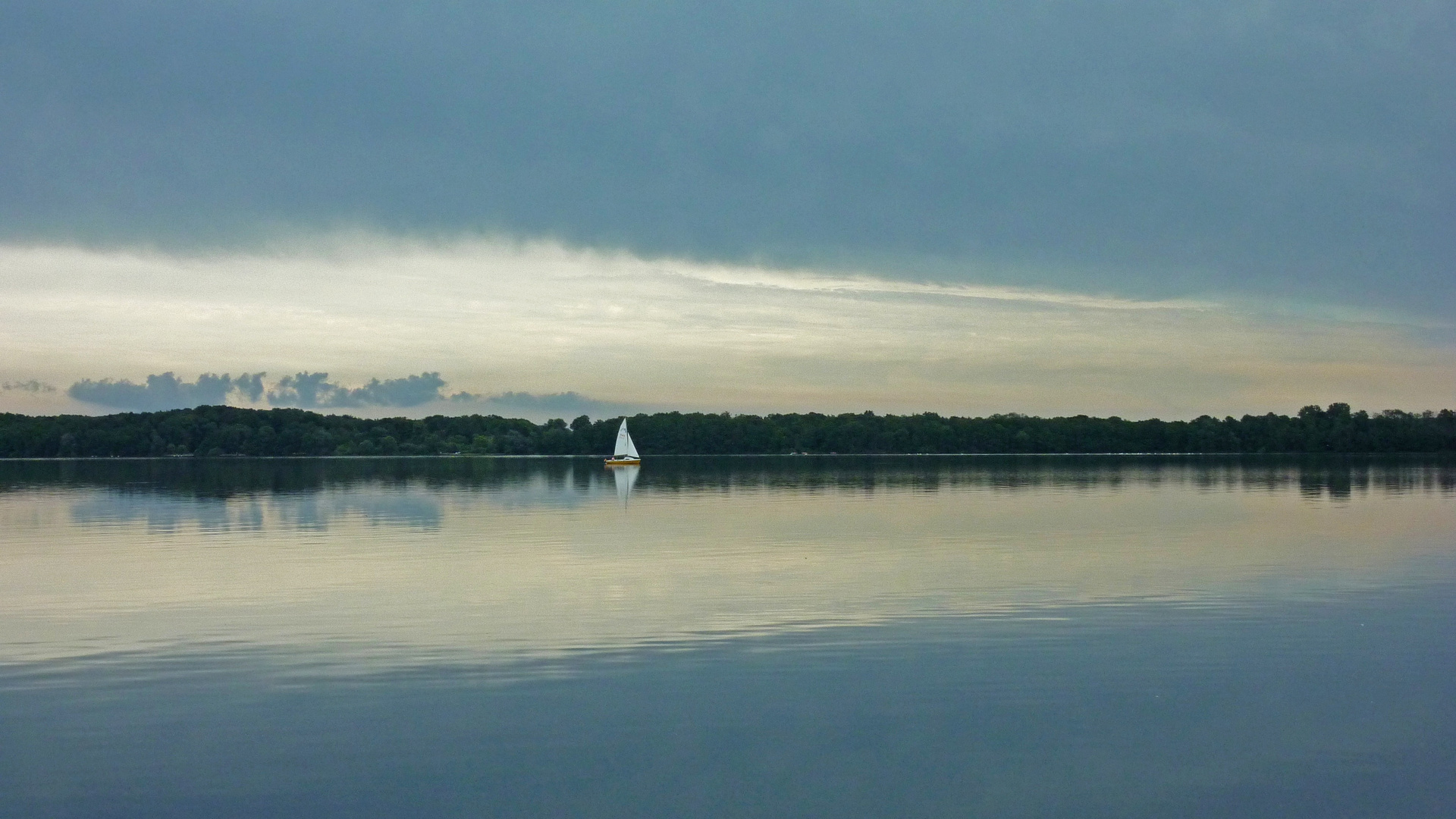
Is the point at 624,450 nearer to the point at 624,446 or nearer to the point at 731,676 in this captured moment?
the point at 624,446

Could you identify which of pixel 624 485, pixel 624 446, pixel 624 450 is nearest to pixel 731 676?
pixel 624 485

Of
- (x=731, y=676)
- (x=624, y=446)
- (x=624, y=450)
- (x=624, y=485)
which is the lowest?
(x=731, y=676)

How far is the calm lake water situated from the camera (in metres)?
11.4

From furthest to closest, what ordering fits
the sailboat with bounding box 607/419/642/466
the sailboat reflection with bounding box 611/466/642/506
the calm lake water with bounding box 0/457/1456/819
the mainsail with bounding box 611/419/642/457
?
the mainsail with bounding box 611/419/642/457 < the sailboat with bounding box 607/419/642/466 < the sailboat reflection with bounding box 611/466/642/506 < the calm lake water with bounding box 0/457/1456/819

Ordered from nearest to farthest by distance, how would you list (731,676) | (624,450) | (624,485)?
(731,676) < (624,485) < (624,450)

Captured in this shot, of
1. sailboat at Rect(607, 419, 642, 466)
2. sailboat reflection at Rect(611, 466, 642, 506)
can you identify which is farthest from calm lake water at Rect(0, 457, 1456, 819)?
sailboat at Rect(607, 419, 642, 466)

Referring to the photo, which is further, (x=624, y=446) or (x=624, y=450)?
(x=624, y=446)

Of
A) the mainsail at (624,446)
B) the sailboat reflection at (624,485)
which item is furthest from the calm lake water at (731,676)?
the mainsail at (624,446)

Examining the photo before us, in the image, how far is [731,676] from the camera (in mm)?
15695

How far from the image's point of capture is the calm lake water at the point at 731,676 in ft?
37.3

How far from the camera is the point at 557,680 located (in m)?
15.6

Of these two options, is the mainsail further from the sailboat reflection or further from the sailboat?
the sailboat reflection

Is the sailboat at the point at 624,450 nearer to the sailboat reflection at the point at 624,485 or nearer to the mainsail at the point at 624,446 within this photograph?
the mainsail at the point at 624,446

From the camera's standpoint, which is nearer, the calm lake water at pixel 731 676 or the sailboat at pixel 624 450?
the calm lake water at pixel 731 676
